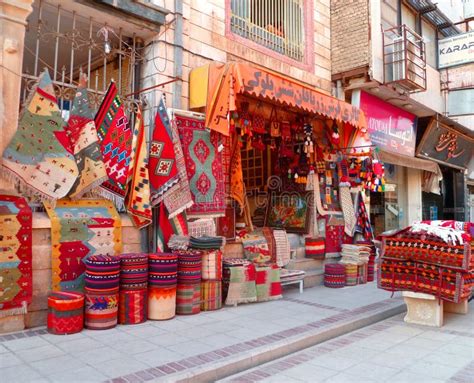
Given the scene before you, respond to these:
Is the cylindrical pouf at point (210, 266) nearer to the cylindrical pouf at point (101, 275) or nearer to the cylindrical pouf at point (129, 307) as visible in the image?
the cylindrical pouf at point (129, 307)

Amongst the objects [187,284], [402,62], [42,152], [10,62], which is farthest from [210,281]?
[402,62]

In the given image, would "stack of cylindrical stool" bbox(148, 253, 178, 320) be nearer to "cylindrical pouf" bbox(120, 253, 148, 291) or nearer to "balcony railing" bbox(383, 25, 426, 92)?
"cylindrical pouf" bbox(120, 253, 148, 291)

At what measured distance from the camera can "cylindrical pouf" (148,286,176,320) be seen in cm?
557

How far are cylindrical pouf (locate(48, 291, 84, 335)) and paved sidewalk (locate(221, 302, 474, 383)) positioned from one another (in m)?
1.97

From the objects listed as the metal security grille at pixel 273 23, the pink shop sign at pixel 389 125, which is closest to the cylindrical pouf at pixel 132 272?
the metal security grille at pixel 273 23

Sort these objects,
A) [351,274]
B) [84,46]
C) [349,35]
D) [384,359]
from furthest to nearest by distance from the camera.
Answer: [349,35] → [351,274] → [84,46] → [384,359]

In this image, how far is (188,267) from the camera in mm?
5918

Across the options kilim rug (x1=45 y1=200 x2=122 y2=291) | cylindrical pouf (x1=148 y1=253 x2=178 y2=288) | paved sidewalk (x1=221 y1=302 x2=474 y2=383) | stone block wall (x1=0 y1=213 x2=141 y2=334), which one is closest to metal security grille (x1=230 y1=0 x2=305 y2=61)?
kilim rug (x1=45 y1=200 x2=122 y2=291)

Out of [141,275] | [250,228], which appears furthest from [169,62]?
[250,228]

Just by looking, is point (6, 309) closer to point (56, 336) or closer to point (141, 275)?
point (56, 336)

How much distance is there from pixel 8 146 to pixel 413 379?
4.86 meters

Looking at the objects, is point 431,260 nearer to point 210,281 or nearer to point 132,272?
point 210,281

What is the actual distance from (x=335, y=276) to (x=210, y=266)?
332 centimetres

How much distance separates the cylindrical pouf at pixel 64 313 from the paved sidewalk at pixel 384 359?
1967mm
